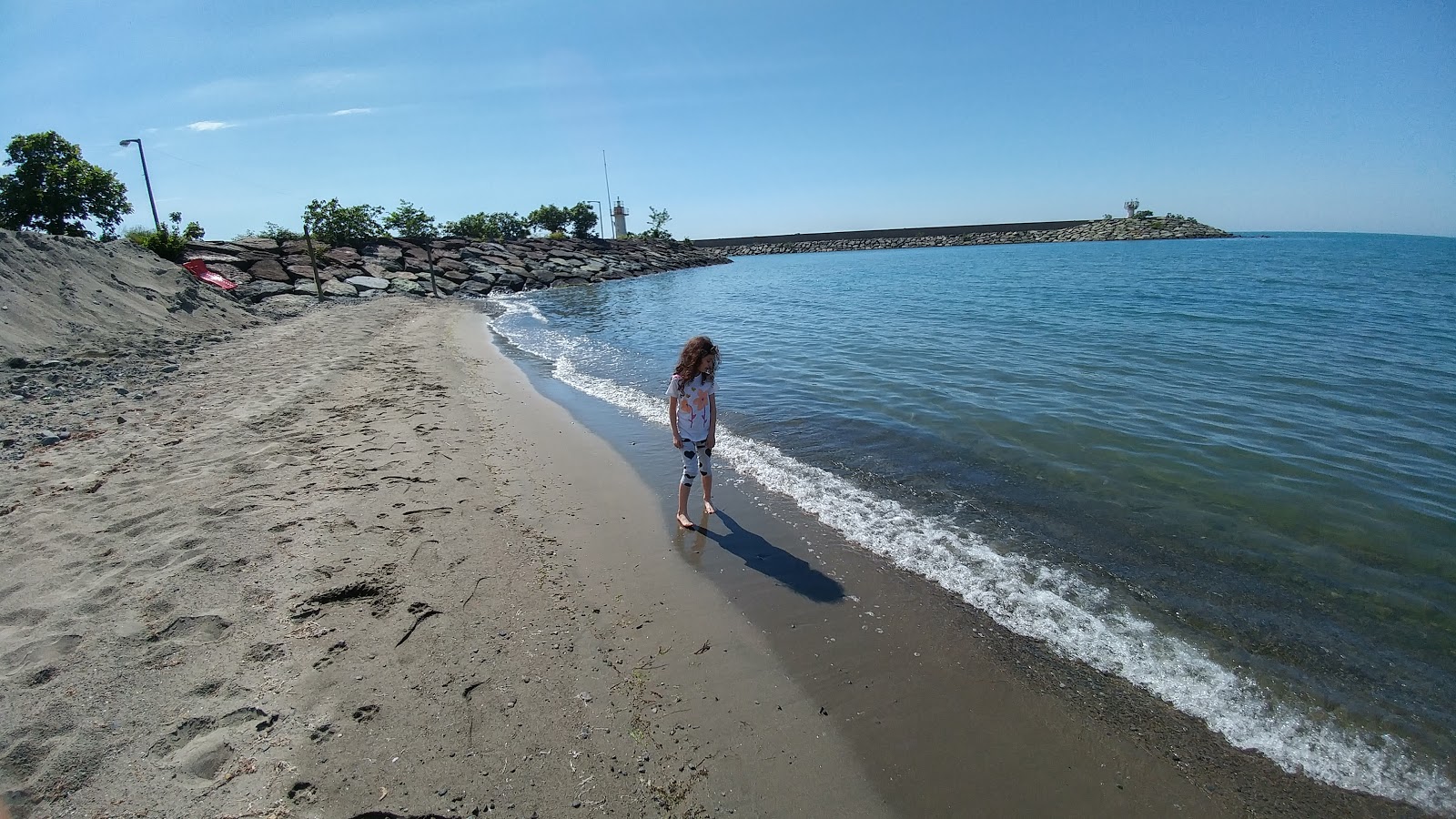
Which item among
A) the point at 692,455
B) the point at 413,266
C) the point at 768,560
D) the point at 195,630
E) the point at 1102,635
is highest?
the point at 413,266

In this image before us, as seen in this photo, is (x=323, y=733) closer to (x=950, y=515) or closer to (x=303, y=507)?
(x=303, y=507)

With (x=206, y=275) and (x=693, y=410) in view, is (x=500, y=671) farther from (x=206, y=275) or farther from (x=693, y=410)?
(x=206, y=275)

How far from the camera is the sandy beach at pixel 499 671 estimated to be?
2865 millimetres

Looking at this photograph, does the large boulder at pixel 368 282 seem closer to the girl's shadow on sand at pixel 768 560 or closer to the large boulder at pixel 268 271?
the large boulder at pixel 268 271

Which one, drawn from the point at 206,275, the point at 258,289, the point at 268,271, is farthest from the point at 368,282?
the point at 206,275

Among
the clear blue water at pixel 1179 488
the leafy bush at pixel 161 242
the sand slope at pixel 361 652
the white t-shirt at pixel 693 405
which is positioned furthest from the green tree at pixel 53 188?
the white t-shirt at pixel 693 405

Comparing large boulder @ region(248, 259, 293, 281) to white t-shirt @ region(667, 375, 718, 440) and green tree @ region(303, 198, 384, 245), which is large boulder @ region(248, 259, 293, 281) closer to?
green tree @ region(303, 198, 384, 245)

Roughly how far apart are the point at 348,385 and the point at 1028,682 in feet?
35.8

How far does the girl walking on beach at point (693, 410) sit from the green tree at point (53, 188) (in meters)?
29.7

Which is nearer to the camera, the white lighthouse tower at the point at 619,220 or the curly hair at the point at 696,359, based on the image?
the curly hair at the point at 696,359

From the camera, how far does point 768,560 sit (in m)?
5.34

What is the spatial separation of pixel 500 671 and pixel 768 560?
2.53 meters

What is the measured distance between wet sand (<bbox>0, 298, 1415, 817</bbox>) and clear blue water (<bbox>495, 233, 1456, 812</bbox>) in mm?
568

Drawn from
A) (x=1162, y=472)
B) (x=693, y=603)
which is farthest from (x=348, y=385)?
(x=1162, y=472)
